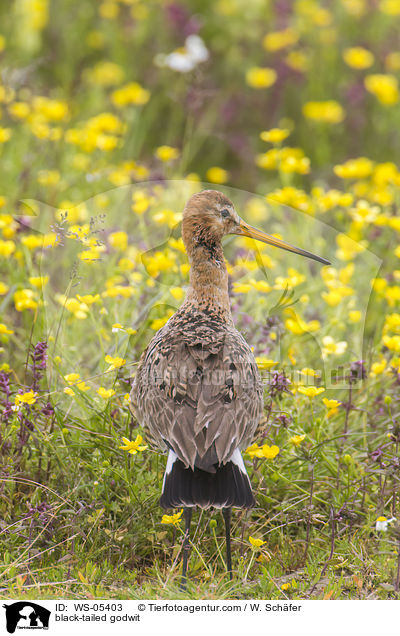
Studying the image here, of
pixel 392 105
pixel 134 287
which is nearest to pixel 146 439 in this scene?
pixel 134 287

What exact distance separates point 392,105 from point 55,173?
157 inches

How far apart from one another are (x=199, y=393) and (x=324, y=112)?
5.38m

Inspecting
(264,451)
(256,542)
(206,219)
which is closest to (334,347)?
(264,451)

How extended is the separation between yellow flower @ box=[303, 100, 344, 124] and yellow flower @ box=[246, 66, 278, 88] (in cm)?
50

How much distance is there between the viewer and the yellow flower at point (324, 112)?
26.2 ft

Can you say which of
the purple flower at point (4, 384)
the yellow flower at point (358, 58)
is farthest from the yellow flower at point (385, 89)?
the purple flower at point (4, 384)

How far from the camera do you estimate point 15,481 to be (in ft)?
12.4

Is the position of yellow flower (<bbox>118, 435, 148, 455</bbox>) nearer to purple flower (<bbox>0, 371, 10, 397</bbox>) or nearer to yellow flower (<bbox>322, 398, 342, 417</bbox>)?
purple flower (<bbox>0, 371, 10, 397</bbox>)

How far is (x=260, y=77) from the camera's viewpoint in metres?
8.08

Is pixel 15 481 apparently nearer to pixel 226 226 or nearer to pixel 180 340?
pixel 180 340

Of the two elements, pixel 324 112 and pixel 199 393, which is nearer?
pixel 199 393

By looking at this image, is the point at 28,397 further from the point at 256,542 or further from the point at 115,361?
the point at 256,542

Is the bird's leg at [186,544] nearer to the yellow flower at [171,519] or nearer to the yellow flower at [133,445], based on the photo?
the yellow flower at [171,519]
